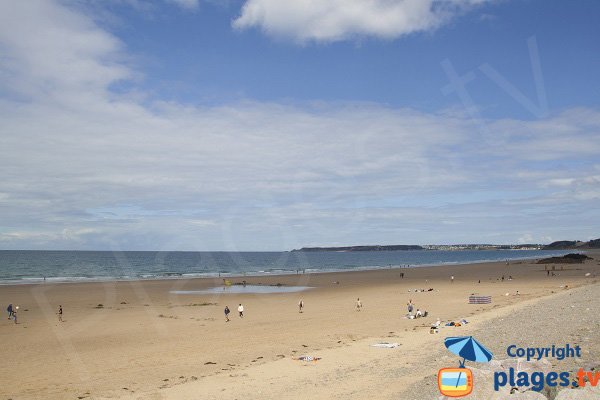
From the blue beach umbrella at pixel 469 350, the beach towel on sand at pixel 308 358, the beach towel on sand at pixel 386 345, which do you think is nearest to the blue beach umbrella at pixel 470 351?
the blue beach umbrella at pixel 469 350

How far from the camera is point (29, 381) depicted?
18.7m

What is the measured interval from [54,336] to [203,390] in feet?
53.6

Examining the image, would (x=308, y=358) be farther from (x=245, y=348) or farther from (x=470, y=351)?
(x=470, y=351)

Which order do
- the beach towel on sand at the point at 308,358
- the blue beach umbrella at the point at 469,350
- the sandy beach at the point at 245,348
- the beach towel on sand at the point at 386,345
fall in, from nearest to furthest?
the blue beach umbrella at the point at 469,350, the sandy beach at the point at 245,348, the beach towel on sand at the point at 308,358, the beach towel on sand at the point at 386,345

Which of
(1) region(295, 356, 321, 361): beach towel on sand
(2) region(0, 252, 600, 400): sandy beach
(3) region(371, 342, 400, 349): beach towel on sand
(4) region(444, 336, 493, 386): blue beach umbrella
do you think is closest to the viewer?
(4) region(444, 336, 493, 386): blue beach umbrella

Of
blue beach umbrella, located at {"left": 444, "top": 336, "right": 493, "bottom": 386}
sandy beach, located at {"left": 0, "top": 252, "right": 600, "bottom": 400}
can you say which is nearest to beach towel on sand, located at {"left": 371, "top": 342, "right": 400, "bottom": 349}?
sandy beach, located at {"left": 0, "top": 252, "right": 600, "bottom": 400}

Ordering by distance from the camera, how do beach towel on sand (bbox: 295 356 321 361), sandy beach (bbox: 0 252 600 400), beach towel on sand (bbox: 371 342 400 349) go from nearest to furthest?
sandy beach (bbox: 0 252 600 400)
beach towel on sand (bbox: 295 356 321 361)
beach towel on sand (bbox: 371 342 400 349)

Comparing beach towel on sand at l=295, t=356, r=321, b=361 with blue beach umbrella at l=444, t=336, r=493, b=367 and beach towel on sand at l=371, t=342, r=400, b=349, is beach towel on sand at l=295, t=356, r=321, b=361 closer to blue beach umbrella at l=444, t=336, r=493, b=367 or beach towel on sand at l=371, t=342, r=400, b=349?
beach towel on sand at l=371, t=342, r=400, b=349

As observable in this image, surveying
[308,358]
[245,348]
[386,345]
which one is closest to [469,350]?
[308,358]

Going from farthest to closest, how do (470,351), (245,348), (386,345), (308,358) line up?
(245,348) → (386,345) → (308,358) → (470,351)

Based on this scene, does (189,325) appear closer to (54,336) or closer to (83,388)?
(54,336)

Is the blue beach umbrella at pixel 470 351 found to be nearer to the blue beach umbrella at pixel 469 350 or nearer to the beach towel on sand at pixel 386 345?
the blue beach umbrella at pixel 469 350

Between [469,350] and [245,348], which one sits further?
[245,348]

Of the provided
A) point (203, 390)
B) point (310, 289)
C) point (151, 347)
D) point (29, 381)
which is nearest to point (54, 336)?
point (151, 347)
